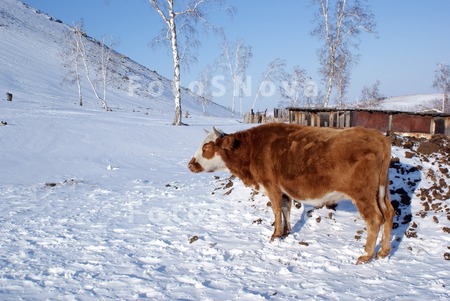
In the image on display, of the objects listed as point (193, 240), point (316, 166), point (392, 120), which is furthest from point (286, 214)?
point (392, 120)

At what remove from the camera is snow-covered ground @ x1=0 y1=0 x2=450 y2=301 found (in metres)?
4.04

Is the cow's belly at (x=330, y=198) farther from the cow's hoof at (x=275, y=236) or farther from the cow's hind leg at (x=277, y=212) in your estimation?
the cow's hoof at (x=275, y=236)

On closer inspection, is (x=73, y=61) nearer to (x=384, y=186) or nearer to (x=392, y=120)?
(x=392, y=120)

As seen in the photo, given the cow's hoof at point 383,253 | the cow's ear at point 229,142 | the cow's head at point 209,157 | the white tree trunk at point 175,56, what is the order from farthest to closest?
the white tree trunk at point 175,56 → the cow's head at point 209,157 → the cow's ear at point 229,142 → the cow's hoof at point 383,253

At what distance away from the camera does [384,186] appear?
489cm

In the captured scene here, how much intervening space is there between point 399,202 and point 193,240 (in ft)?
13.4

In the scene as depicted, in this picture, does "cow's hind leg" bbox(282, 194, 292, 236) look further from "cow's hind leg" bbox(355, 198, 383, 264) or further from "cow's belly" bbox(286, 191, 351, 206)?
"cow's hind leg" bbox(355, 198, 383, 264)

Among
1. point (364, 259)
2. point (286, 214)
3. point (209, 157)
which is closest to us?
point (364, 259)

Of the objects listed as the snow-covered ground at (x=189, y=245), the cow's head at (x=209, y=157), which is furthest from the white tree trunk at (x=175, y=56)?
the cow's head at (x=209, y=157)

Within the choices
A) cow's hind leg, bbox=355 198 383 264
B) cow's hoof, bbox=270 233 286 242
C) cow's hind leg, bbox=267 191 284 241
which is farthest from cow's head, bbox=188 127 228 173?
cow's hind leg, bbox=355 198 383 264

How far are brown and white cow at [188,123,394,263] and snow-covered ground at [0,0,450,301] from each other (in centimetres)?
56

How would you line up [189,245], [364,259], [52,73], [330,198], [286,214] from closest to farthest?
[364,259] → [330,198] → [189,245] → [286,214] → [52,73]

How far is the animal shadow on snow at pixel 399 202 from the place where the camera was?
582 centimetres

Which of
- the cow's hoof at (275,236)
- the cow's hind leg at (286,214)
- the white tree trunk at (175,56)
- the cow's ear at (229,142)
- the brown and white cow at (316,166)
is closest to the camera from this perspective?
the brown and white cow at (316,166)
